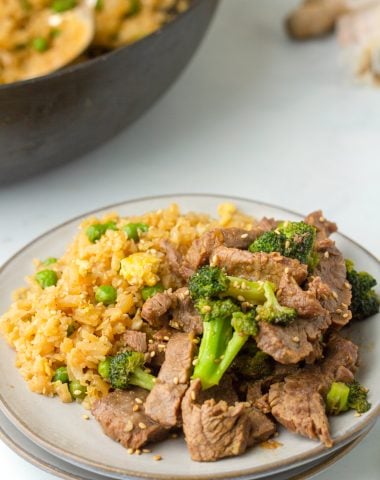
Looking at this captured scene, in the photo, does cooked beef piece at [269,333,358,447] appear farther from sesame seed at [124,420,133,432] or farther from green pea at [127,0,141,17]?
green pea at [127,0,141,17]

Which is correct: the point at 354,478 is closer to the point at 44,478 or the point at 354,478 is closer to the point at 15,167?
the point at 44,478

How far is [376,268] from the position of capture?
3260 mm

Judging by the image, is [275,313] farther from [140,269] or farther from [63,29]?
[63,29]

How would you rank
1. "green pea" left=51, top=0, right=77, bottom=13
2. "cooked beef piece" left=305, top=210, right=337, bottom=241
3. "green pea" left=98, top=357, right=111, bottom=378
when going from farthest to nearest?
"green pea" left=51, top=0, right=77, bottom=13 < "cooked beef piece" left=305, top=210, right=337, bottom=241 < "green pea" left=98, top=357, right=111, bottom=378

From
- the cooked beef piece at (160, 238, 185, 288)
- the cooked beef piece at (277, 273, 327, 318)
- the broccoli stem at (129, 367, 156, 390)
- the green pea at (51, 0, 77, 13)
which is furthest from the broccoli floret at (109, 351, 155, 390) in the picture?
the green pea at (51, 0, 77, 13)

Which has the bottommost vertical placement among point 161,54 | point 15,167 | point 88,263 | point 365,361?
point 365,361

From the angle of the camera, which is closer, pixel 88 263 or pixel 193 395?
pixel 193 395

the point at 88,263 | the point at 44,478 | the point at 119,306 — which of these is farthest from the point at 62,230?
the point at 44,478

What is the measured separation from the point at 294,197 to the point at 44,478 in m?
2.16

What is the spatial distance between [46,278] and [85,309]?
323 mm

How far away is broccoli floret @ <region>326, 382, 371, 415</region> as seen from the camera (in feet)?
8.64

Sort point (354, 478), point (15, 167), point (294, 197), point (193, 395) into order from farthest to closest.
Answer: point (294, 197) → point (15, 167) → point (354, 478) → point (193, 395)

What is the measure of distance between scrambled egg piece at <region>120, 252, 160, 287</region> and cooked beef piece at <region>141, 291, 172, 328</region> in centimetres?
12

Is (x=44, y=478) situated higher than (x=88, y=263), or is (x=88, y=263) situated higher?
(x=88, y=263)
